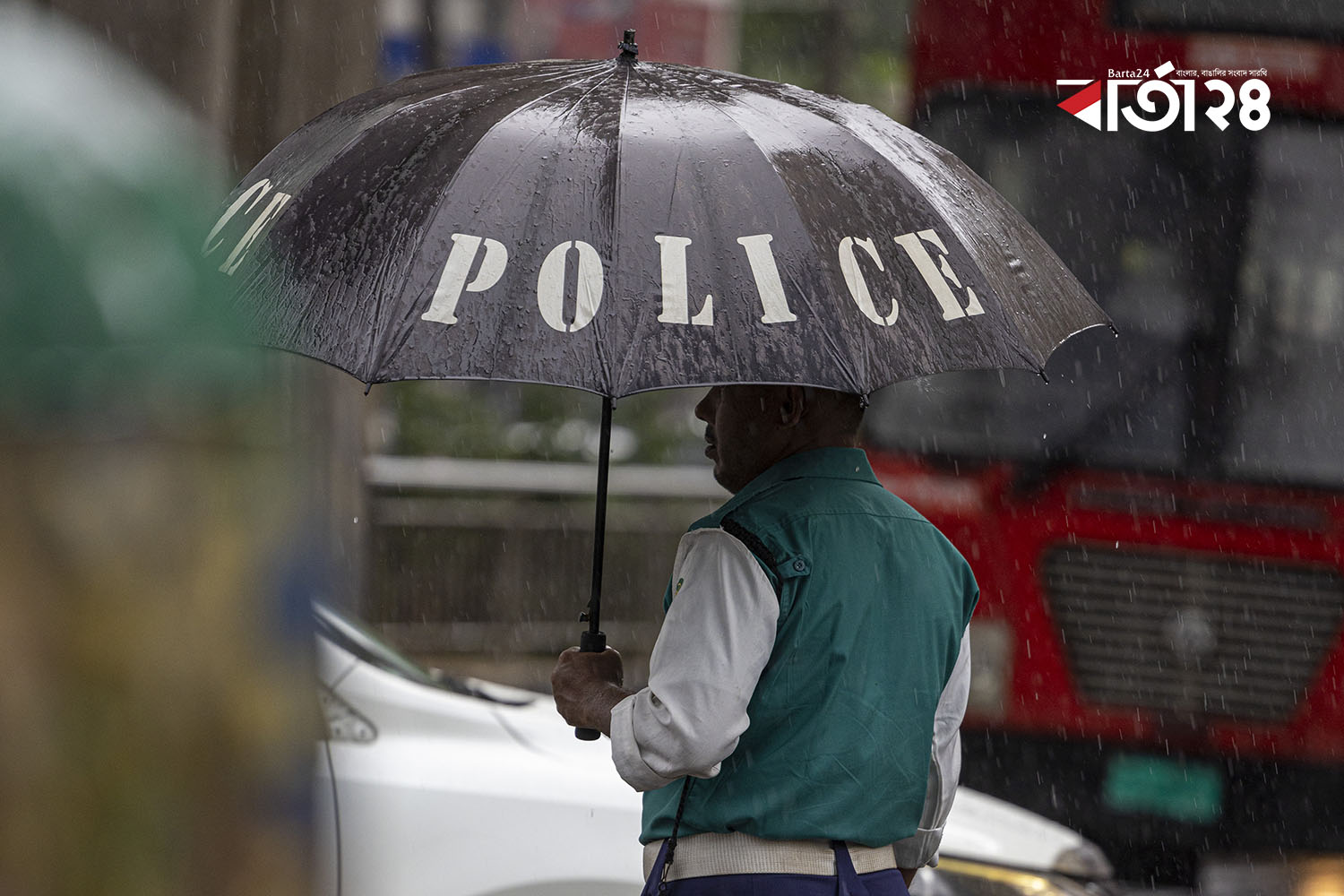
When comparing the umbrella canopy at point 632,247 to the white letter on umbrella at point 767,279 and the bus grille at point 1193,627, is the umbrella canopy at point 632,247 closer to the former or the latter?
the white letter on umbrella at point 767,279

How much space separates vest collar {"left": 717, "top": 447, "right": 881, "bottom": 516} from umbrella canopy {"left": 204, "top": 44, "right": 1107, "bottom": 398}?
26 cm

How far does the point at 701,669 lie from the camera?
7.30 feet

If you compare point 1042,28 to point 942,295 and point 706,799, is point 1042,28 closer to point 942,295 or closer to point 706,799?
point 942,295

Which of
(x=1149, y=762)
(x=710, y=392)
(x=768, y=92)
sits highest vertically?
(x=768, y=92)

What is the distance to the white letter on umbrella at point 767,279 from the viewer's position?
219 centimetres

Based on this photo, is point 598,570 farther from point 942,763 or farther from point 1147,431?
point 1147,431

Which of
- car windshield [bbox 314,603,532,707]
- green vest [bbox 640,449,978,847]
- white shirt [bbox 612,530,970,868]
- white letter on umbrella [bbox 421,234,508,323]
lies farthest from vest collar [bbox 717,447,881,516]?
car windshield [bbox 314,603,532,707]

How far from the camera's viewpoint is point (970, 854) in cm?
404

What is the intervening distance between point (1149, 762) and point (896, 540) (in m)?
4.15

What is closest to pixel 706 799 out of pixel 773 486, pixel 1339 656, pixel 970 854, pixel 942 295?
pixel 773 486

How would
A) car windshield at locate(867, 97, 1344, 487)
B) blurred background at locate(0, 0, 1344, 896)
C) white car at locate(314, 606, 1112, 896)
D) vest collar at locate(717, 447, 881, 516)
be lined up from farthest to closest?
car windshield at locate(867, 97, 1344, 487), blurred background at locate(0, 0, 1344, 896), white car at locate(314, 606, 1112, 896), vest collar at locate(717, 447, 881, 516)

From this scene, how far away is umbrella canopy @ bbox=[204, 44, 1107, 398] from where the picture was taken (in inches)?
85.0

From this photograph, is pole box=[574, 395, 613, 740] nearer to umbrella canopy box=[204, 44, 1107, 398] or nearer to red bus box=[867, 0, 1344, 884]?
umbrella canopy box=[204, 44, 1107, 398]

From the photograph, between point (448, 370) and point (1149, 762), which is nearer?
point (448, 370)
